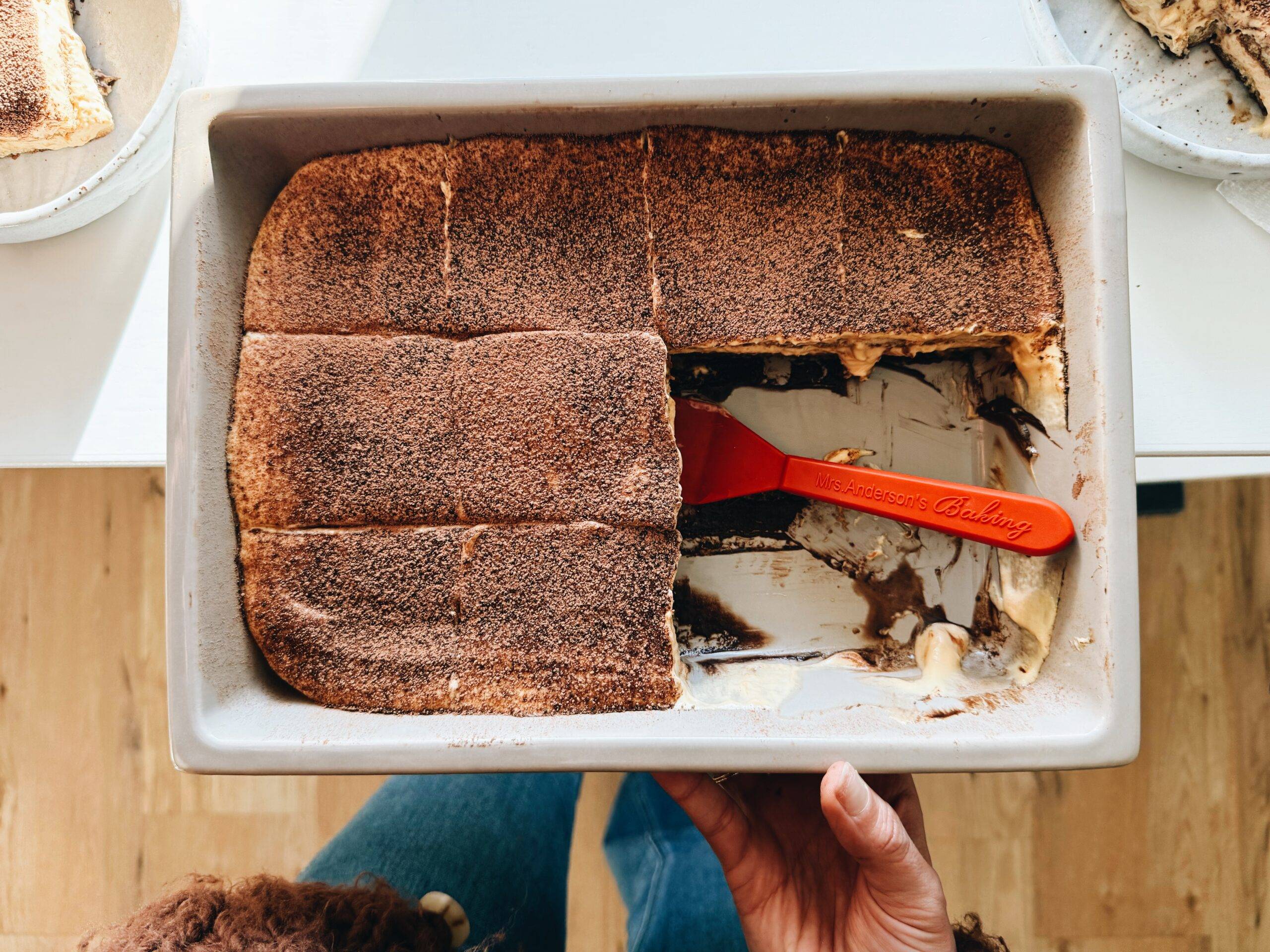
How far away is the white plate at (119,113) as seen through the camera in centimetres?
107

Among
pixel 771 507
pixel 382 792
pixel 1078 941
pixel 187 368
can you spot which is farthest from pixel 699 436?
pixel 1078 941

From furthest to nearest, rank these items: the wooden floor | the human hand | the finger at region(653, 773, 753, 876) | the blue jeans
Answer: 1. the wooden floor
2. the blue jeans
3. the finger at region(653, 773, 753, 876)
4. the human hand

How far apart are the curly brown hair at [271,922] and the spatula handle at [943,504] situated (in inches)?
33.9

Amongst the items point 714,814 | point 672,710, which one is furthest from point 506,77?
point 714,814

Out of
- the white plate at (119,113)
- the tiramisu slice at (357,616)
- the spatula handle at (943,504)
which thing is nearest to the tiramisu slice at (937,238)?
the spatula handle at (943,504)

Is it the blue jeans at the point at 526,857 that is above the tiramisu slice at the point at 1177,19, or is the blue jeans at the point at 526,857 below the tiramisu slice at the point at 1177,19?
below

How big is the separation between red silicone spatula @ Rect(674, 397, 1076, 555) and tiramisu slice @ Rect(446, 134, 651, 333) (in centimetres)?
24

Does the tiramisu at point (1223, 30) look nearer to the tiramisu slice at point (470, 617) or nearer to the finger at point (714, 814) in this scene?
the tiramisu slice at point (470, 617)

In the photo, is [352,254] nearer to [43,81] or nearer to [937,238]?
[43,81]

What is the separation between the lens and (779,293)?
1056 millimetres

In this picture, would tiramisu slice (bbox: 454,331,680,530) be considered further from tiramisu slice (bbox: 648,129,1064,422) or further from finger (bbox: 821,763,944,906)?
finger (bbox: 821,763,944,906)

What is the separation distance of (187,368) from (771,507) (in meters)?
0.85

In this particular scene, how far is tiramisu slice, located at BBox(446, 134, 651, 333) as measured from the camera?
106 centimetres

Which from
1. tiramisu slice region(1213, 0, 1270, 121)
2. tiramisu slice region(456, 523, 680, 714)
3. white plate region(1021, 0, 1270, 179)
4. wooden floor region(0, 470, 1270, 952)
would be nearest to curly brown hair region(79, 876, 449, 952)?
tiramisu slice region(456, 523, 680, 714)
